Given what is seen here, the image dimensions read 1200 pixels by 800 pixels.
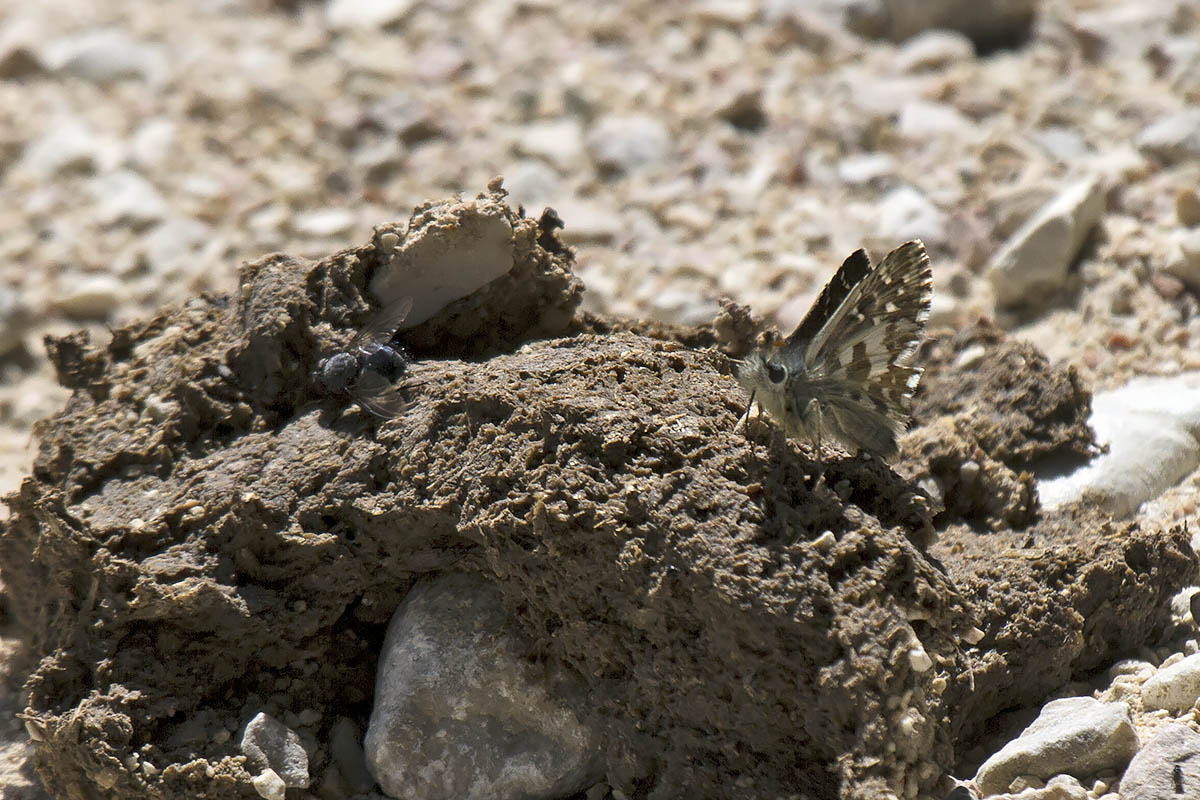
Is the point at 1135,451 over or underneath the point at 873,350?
underneath

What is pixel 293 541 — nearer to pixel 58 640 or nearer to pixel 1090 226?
pixel 58 640

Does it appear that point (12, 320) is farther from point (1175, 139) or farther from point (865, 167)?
point (1175, 139)

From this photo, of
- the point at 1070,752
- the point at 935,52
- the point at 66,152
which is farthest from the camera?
the point at 66,152

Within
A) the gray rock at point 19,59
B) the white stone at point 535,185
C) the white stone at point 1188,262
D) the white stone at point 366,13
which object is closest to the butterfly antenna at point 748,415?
the white stone at point 1188,262

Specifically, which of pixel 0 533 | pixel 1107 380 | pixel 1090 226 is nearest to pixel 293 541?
pixel 0 533

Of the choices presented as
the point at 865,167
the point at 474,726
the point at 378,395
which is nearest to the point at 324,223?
the point at 865,167
